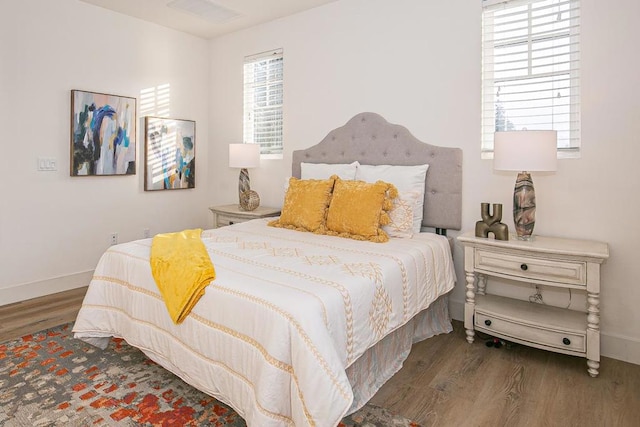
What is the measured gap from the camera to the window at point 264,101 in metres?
4.38

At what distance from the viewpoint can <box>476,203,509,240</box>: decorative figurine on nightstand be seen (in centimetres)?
263

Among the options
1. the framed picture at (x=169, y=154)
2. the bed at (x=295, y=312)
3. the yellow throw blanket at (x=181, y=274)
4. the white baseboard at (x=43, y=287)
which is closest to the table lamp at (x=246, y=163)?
the framed picture at (x=169, y=154)

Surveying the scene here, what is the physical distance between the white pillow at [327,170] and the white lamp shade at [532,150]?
1.28 meters

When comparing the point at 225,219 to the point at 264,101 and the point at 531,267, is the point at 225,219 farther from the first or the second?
the point at 531,267

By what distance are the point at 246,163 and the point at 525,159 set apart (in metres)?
2.63

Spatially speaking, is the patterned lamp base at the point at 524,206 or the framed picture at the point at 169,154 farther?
the framed picture at the point at 169,154

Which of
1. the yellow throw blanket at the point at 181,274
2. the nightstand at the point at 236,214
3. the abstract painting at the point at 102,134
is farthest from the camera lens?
the nightstand at the point at 236,214

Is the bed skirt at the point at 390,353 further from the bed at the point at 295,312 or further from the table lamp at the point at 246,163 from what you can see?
the table lamp at the point at 246,163

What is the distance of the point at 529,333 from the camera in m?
2.50

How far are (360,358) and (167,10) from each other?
3723 mm

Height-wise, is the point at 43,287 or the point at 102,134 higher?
the point at 102,134

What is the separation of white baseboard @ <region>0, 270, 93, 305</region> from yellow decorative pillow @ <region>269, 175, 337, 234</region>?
83.9 inches

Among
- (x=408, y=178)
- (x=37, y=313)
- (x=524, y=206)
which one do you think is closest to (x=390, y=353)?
(x=524, y=206)

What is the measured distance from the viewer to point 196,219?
4.99m
